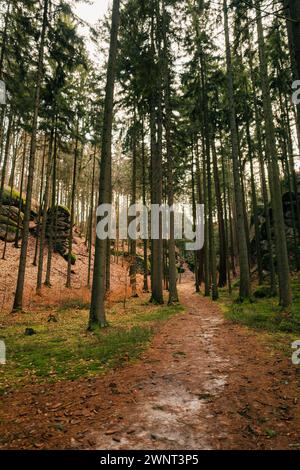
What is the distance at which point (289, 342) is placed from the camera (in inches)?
269

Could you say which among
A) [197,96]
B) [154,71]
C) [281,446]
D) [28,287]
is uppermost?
[197,96]

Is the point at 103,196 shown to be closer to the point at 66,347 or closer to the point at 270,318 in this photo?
the point at 66,347

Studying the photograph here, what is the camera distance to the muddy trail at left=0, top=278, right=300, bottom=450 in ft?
9.95

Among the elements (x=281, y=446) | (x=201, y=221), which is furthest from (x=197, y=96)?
(x=281, y=446)

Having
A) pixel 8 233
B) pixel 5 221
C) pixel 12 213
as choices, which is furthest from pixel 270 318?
pixel 12 213

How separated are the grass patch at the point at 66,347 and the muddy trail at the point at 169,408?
1.63 ft

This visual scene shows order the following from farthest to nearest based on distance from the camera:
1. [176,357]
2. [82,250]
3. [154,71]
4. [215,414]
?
[82,250]
[154,71]
[176,357]
[215,414]

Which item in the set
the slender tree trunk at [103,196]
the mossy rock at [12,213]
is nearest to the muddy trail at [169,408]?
the slender tree trunk at [103,196]

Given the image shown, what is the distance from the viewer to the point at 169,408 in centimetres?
369

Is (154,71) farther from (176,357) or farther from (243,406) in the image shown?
(243,406)

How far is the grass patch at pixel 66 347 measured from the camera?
5227mm

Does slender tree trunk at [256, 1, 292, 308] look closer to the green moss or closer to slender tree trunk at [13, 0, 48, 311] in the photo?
slender tree trunk at [13, 0, 48, 311]
